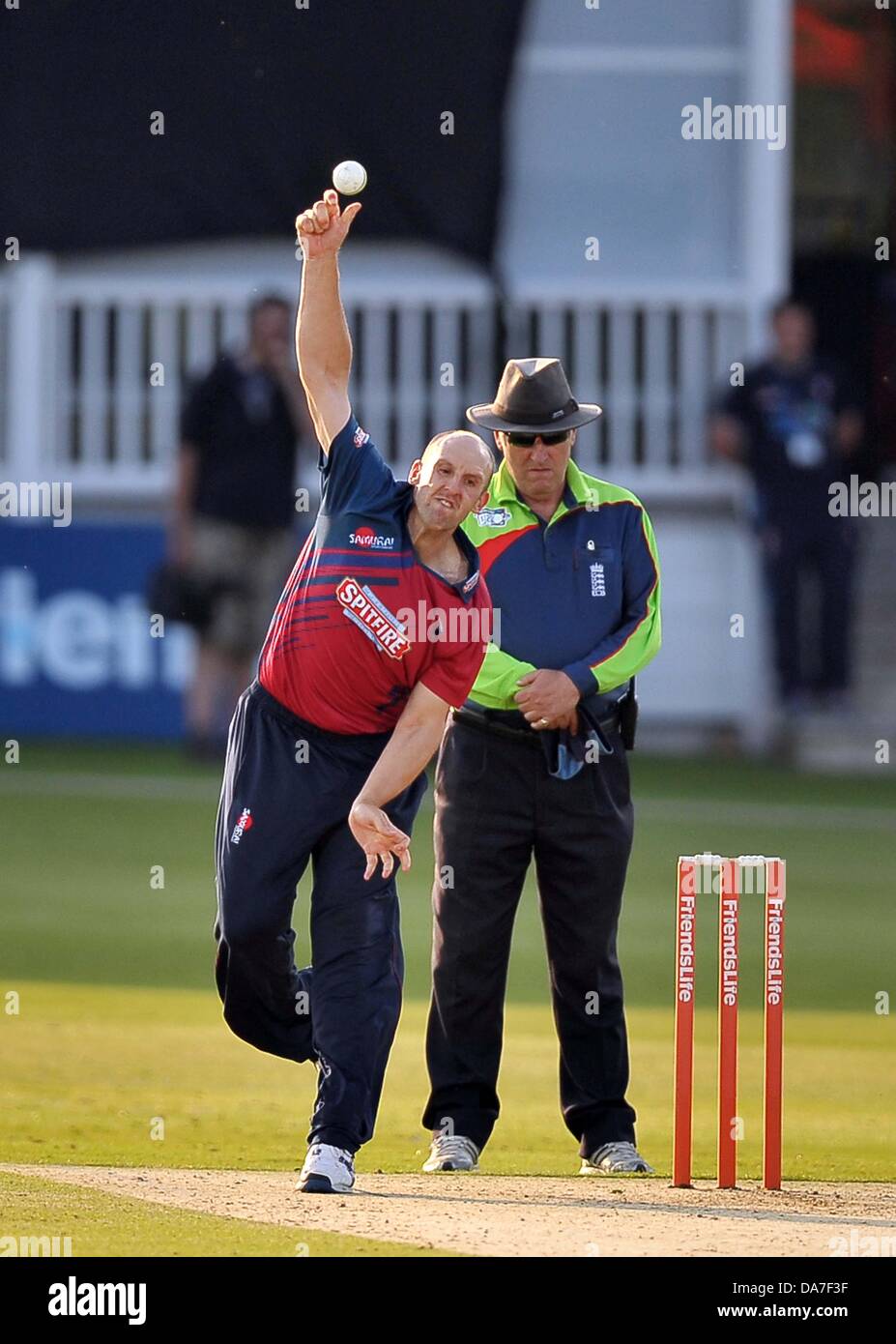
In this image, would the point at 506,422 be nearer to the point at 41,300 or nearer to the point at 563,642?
the point at 563,642

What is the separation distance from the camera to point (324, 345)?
6926 mm

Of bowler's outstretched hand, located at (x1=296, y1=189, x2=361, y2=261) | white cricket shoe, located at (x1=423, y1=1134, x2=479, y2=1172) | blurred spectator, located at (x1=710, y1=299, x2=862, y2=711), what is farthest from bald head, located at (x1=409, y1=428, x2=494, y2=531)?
blurred spectator, located at (x1=710, y1=299, x2=862, y2=711)

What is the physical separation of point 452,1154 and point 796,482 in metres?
10.9

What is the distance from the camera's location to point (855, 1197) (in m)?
7.23

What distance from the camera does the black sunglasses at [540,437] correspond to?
765 centimetres

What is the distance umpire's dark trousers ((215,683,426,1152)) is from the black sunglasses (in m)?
1.07

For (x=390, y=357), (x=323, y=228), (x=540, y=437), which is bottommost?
(x=540, y=437)

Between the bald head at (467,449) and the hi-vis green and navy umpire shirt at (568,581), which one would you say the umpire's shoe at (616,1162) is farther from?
the bald head at (467,449)

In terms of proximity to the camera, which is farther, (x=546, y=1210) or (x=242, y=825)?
(x=242, y=825)

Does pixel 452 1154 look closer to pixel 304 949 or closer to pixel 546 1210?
pixel 546 1210

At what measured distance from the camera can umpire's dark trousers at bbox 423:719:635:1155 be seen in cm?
766

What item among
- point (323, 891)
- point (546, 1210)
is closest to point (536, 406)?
point (323, 891)

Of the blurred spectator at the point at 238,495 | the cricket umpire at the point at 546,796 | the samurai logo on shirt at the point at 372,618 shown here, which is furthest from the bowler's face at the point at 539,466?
the blurred spectator at the point at 238,495

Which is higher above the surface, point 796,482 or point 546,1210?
point 796,482
